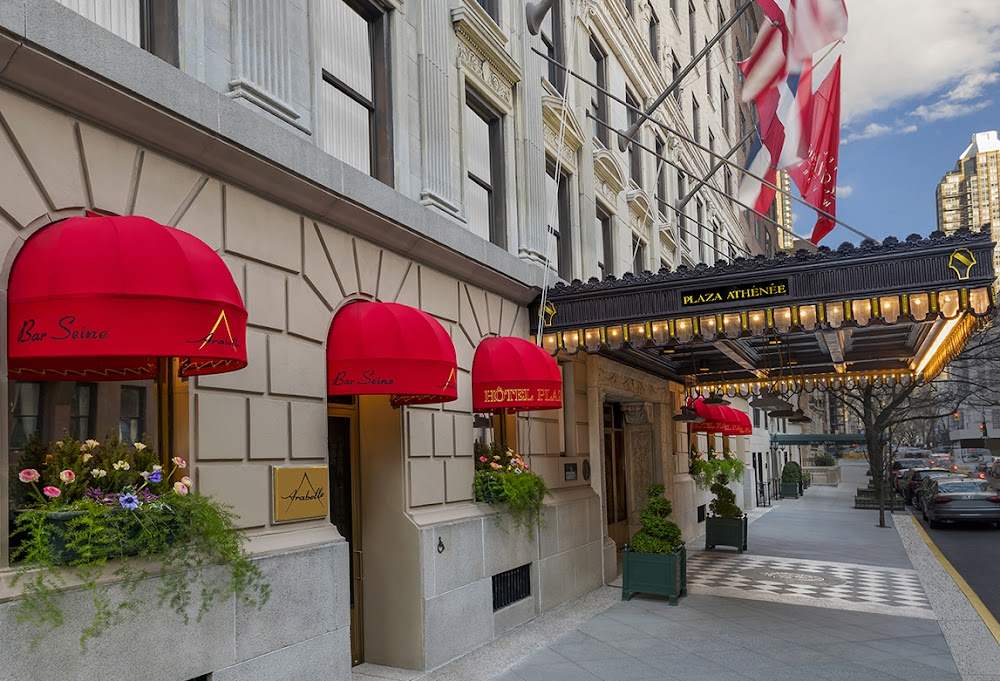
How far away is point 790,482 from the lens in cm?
4625

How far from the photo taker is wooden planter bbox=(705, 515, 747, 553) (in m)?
21.0

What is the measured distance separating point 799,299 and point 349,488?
6.64 m

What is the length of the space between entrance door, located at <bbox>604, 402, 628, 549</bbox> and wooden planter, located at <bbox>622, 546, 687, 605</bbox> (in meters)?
5.29

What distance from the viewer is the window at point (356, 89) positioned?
977 centimetres

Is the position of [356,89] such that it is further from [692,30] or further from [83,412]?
[692,30]

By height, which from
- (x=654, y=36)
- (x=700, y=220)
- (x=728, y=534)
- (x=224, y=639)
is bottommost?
(x=728, y=534)

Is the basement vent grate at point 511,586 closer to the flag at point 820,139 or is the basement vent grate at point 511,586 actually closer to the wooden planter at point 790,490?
the flag at point 820,139

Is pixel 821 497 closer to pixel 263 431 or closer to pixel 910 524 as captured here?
pixel 910 524

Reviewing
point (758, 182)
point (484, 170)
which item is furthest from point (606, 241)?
point (484, 170)

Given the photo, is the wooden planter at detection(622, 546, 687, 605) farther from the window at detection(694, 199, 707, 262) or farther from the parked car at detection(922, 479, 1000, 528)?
the window at detection(694, 199, 707, 262)


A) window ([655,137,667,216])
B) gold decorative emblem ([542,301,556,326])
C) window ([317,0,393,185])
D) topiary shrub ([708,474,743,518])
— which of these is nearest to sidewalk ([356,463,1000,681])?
topiary shrub ([708,474,743,518])

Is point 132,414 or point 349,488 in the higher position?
point 132,414

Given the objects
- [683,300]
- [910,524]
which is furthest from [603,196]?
[910,524]

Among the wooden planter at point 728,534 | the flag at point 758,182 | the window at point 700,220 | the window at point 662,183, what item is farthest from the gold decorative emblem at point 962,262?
the window at point 700,220
